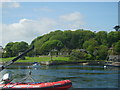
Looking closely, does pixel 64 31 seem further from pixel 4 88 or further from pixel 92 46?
pixel 4 88

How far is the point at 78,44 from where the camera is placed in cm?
17312

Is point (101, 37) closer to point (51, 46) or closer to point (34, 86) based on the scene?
point (51, 46)

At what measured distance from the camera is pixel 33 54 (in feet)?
518

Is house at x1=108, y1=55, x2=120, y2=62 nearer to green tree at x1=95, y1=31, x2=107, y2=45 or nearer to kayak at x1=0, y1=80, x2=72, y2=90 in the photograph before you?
green tree at x1=95, y1=31, x2=107, y2=45

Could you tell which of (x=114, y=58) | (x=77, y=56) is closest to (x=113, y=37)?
(x=77, y=56)

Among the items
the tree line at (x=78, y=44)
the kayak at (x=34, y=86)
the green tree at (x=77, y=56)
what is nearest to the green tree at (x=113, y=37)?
the tree line at (x=78, y=44)

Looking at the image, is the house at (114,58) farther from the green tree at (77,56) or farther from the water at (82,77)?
the water at (82,77)

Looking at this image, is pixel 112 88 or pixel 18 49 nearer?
pixel 112 88

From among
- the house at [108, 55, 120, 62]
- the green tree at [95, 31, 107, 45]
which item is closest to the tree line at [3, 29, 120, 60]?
the green tree at [95, 31, 107, 45]

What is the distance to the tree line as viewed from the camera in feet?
441

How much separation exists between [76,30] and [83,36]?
1515 cm

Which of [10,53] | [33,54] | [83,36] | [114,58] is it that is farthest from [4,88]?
[83,36]

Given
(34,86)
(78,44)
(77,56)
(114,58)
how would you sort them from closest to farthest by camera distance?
(34,86)
(114,58)
(77,56)
(78,44)

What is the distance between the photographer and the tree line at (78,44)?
134375 millimetres
